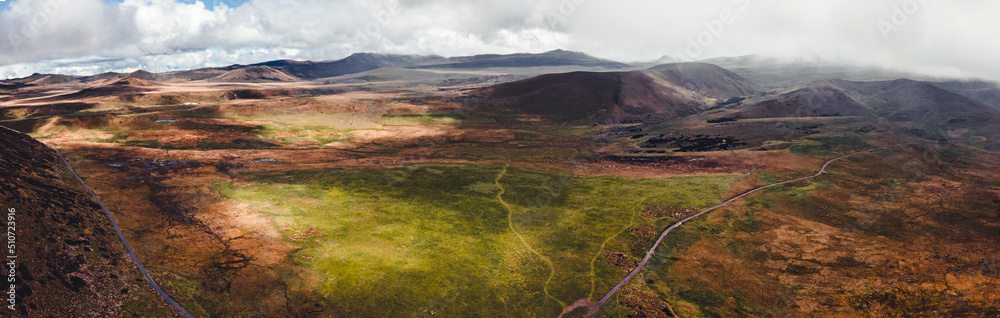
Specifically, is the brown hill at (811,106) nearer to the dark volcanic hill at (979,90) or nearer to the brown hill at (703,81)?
the dark volcanic hill at (979,90)

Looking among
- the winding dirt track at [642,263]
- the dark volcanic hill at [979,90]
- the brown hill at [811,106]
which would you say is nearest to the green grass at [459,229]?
the winding dirt track at [642,263]

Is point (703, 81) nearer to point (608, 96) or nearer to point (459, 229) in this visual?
point (608, 96)

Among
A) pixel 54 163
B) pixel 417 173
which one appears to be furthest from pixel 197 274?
pixel 417 173

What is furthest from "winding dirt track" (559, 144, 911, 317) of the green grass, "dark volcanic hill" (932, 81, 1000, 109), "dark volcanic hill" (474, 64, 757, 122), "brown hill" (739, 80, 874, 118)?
"dark volcanic hill" (932, 81, 1000, 109)

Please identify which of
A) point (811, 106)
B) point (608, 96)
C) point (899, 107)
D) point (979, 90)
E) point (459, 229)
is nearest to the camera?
point (459, 229)

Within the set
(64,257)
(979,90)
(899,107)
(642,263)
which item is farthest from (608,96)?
(979,90)

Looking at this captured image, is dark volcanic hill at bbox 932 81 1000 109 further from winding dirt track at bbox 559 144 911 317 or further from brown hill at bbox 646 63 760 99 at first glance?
winding dirt track at bbox 559 144 911 317

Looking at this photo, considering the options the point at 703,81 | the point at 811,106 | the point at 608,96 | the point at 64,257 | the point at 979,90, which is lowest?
the point at 64,257
